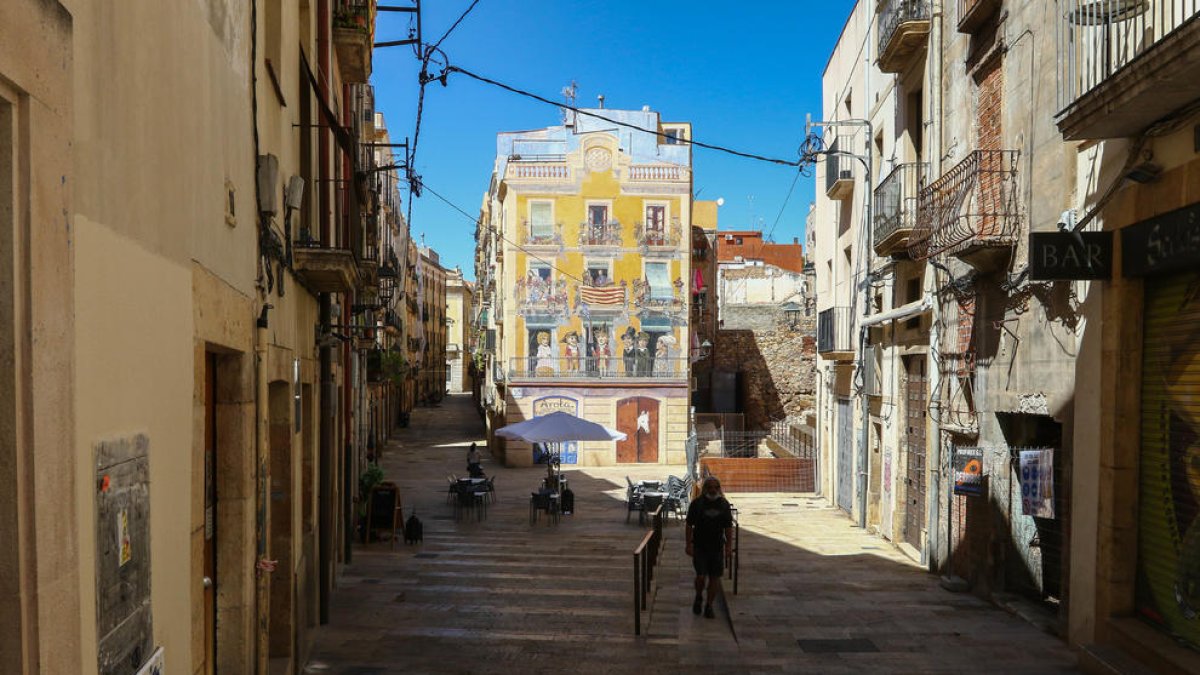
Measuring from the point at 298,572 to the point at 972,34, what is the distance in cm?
1108

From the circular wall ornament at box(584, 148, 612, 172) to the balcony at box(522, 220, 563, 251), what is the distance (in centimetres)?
258

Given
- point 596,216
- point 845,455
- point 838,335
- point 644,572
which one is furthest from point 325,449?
point 596,216

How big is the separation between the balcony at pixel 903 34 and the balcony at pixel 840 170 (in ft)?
12.4

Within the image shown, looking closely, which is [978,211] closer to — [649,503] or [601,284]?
[649,503]

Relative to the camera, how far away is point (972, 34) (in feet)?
41.0

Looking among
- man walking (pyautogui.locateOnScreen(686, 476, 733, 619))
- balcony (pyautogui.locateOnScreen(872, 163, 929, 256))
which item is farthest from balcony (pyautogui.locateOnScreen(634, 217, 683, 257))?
man walking (pyautogui.locateOnScreen(686, 476, 733, 619))

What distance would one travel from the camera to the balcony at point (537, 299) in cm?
3403

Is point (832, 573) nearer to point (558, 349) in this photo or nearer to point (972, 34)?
point (972, 34)

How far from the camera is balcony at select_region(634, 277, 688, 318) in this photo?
1348 inches

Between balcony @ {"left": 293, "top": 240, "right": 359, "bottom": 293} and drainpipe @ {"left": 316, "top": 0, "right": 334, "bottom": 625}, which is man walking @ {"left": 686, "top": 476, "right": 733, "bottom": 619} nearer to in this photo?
drainpipe @ {"left": 316, "top": 0, "right": 334, "bottom": 625}

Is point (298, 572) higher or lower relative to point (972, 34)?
lower

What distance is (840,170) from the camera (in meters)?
19.7

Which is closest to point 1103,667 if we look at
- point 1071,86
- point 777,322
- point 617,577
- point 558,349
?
point 1071,86

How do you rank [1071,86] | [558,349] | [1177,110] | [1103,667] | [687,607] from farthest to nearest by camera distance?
[558,349] → [687,607] → [1071,86] → [1103,667] → [1177,110]
